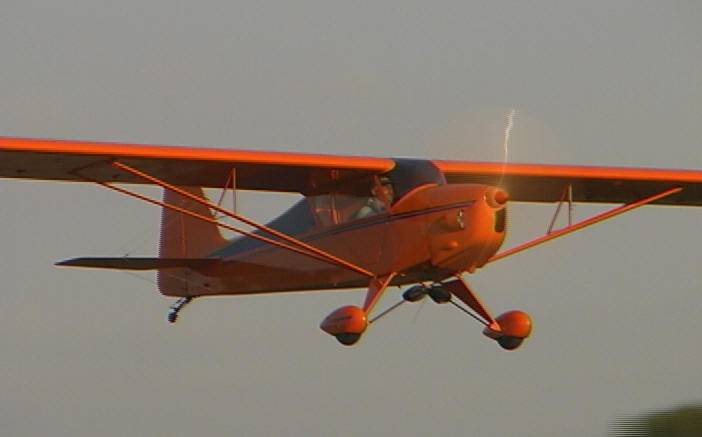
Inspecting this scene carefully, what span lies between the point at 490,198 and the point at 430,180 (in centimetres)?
106

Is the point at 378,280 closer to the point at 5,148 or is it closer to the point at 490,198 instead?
the point at 490,198

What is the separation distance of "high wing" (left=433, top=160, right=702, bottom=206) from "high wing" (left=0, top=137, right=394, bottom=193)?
163 cm

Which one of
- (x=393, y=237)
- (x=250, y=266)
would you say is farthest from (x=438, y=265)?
(x=250, y=266)

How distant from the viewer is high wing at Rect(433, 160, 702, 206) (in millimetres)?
22875

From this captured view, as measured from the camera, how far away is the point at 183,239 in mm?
24594

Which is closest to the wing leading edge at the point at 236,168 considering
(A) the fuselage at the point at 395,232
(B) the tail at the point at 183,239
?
(A) the fuselage at the point at 395,232

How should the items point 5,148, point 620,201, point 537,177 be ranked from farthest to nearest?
point 620,201 → point 537,177 → point 5,148

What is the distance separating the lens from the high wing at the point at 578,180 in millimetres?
22875

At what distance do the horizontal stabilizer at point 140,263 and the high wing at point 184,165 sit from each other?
999 millimetres

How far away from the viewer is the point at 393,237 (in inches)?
802

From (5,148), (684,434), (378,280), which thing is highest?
(5,148)

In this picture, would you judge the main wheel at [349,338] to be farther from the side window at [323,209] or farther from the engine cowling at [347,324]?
the side window at [323,209]

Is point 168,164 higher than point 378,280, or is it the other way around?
point 168,164

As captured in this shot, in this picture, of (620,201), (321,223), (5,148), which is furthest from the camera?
(620,201)
